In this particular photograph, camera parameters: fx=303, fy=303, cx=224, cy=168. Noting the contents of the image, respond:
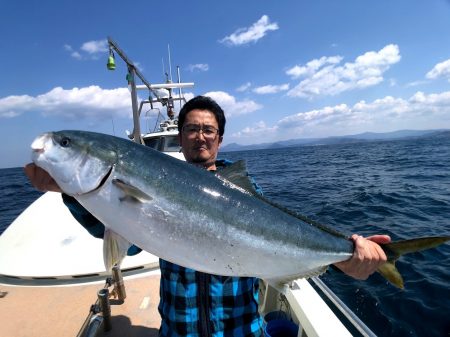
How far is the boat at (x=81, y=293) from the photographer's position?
14.2ft

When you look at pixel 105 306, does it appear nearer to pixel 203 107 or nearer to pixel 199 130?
pixel 199 130

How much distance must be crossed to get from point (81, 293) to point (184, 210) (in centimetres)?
428

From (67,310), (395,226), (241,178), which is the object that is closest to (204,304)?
(241,178)

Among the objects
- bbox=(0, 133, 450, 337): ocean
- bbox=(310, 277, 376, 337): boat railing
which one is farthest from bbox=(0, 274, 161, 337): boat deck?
bbox=(0, 133, 450, 337): ocean

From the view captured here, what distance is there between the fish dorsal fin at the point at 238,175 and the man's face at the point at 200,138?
0.64m

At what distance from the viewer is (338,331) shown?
11.6 ft

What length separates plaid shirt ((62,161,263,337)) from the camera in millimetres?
2551

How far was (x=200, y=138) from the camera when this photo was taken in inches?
124

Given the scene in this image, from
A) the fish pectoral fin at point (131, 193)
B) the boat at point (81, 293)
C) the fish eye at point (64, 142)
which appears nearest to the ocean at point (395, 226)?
the boat at point (81, 293)

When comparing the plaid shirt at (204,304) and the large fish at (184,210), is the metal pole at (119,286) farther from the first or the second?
the large fish at (184,210)

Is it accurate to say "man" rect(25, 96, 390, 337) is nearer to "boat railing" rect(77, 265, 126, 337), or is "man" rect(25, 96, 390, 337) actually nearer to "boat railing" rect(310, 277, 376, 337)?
"boat railing" rect(310, 277, 376, 337)

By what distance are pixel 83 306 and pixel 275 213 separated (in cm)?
417

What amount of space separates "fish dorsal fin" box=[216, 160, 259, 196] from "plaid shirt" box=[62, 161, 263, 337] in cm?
81

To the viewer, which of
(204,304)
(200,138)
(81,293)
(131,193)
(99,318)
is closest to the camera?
(131,193)
